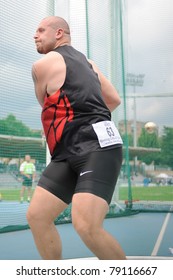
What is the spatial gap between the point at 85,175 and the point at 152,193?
7166mm

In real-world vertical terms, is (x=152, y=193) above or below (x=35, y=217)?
below

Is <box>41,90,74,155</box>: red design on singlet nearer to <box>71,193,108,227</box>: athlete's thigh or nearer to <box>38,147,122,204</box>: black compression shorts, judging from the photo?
<box>38,147,122,204</box>: black compression shorts

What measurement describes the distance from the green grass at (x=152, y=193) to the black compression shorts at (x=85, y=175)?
6.17 meters

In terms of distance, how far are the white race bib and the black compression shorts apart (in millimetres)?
42

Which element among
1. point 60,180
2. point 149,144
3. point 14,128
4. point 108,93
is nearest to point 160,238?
point 14,128

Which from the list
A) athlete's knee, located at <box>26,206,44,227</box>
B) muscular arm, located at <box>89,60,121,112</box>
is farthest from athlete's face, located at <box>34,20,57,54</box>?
athlete's knee, located at <box>26,206,44,227</box>

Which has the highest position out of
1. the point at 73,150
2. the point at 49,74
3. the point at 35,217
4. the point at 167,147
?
the point at 49,74

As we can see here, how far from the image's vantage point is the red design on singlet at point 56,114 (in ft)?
7.21

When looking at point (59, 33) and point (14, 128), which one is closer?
point (59, 33)

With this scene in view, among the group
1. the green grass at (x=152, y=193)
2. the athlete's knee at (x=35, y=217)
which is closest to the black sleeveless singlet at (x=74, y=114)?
the athlete's knee at (x=35, y=217)

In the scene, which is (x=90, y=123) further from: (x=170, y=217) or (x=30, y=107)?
(x=170, y=217)

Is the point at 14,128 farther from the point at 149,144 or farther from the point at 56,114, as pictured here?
the point at 56,114

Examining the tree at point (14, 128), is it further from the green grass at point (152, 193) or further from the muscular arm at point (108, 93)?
the muscular arm at point (108, 93)

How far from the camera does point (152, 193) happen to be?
9078 mm
